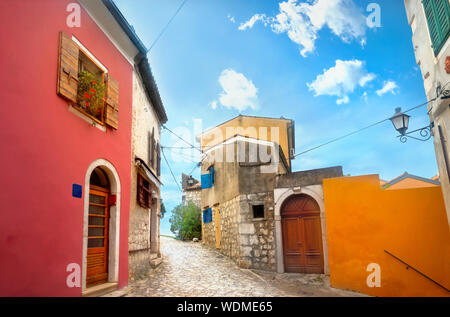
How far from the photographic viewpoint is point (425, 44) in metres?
6.29

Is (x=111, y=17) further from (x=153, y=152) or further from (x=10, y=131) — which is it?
(x=153, y=152)

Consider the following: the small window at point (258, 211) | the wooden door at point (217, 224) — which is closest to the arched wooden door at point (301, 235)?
the small window at point (258, 211)

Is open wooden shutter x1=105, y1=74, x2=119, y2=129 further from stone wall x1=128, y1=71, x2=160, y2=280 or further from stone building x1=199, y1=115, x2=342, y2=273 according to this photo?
stone building x1=199, y1=115, x2=342, y2=273

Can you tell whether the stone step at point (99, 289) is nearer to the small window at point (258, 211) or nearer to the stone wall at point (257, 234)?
the stone wall at point (257, 234)

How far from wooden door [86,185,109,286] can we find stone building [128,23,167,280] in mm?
1057

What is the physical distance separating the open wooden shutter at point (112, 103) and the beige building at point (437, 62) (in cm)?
631

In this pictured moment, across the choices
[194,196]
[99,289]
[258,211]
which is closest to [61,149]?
[99,289]

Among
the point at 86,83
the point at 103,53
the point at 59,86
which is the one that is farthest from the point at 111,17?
the point at 59,86

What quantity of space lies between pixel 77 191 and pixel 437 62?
699 cm

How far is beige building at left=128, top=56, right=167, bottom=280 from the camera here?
7367mm

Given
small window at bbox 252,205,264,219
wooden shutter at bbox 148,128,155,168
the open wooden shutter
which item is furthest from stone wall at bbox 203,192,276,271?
the open wooden shutter

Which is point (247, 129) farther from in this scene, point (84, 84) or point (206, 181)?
point (84, 84)

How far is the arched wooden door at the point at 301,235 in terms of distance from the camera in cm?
Answer: 904
